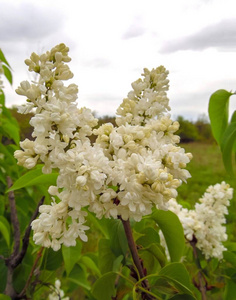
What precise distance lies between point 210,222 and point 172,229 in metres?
0.57

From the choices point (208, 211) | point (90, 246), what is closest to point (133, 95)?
point (208, 211)

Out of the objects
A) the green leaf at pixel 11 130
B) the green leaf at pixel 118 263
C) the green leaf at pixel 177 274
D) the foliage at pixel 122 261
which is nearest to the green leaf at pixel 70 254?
the foliage at pixel 122 261

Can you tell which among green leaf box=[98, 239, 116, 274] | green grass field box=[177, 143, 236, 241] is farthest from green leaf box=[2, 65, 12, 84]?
green grass field box=[177, 143, 236, 241]

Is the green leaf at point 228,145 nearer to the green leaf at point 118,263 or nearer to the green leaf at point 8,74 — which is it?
the green leaf at point 118,263

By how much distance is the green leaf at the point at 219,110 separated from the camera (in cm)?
105

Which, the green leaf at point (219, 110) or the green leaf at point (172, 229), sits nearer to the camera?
the green leaf at point (172, 229)

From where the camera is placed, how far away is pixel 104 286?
2.52 feet

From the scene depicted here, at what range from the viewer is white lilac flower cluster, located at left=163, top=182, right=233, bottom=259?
4.17 ft

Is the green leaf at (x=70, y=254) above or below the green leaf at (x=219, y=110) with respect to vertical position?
below

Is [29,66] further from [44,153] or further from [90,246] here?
[90,246]

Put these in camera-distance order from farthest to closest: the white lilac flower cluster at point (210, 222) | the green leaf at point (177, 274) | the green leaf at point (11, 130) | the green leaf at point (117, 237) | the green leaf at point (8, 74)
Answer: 1. the green leaf at point (11, 130)
2. the green leaf at point (8, 74)
3. the white lilac flower cluster at point (210, 222)
4. the green leaf at point (117, 237)
5. the green leaf at point (177, 274)

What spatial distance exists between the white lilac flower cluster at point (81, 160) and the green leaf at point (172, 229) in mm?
176

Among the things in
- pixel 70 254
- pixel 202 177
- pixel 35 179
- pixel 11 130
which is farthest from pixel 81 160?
pixel 202 177

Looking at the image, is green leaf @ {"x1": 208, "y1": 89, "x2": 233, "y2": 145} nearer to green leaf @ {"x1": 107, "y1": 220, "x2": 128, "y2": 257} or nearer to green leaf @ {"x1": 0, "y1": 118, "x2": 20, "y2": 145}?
green leaf @ {"x1": 107, "y1": 220, "x2": 128, "y2": 257}
